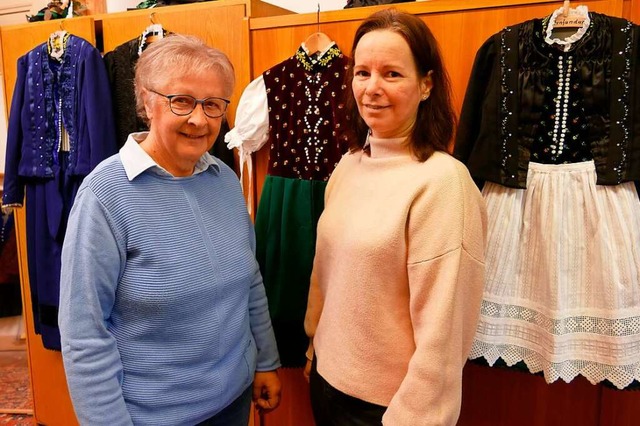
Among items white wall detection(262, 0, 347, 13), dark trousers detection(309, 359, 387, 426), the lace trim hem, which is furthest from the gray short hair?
white wall detection(262, 0, 347, 13)

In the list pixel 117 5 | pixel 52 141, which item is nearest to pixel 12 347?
pixel 52 141

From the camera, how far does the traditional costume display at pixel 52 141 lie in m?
1.88

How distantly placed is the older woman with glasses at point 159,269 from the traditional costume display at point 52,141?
35.4 inches

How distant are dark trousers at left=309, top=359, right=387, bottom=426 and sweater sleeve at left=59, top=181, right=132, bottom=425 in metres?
0.44

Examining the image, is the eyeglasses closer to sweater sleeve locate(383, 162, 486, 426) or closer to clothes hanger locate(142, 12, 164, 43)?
sweater sleeve locate(383, 162, 486, 426)

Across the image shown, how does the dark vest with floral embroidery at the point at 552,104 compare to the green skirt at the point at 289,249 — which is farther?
the green skirt at the point at 289,249

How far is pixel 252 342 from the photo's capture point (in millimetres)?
→ 1283

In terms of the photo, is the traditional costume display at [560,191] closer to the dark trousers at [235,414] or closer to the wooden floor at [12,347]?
the dark trousers at [235,414]

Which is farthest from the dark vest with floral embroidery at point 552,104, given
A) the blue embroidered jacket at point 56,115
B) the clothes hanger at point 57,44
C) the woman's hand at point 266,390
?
the clothes hanger at point 57,44

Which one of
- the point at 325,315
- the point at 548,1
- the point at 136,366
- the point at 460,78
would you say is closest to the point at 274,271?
the point at 325,315

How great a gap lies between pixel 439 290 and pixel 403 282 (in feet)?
0.31

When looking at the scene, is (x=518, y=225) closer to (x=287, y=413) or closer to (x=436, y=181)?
(x=436, y=181)

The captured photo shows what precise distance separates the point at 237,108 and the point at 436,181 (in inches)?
39.9

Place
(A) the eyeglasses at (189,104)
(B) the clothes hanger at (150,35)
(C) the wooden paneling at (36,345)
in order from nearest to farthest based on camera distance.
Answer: (A) the eyeglasses at (189,104) < (B) the clothes hanger at (150,35) < (C) the wooden paneling at (36,345)
